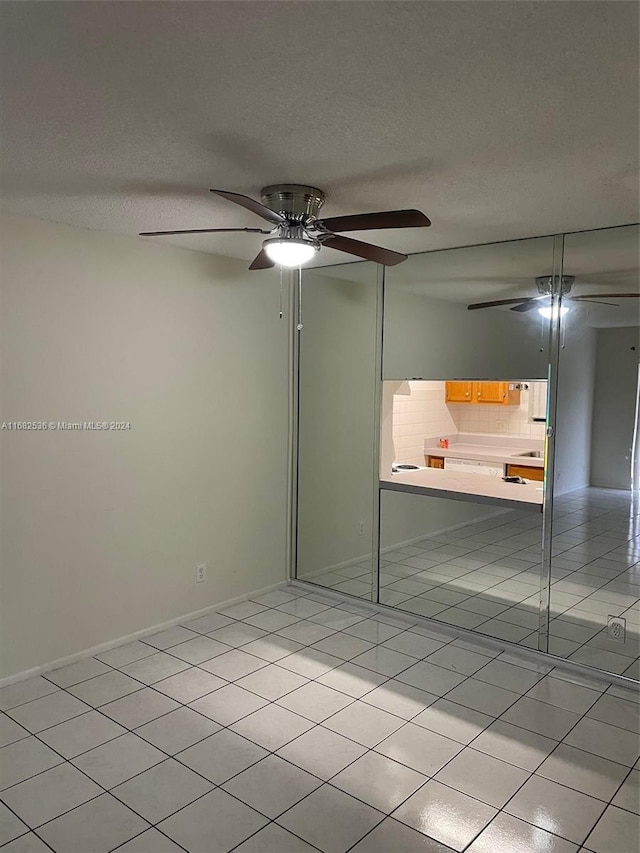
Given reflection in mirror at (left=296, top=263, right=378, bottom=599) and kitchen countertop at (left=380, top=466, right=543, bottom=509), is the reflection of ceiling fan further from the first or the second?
reflection in mirror at (left=296, top=263, right=378, bottom=599)

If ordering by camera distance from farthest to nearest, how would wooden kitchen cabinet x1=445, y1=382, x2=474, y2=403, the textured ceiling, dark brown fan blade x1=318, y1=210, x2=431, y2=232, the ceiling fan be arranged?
wooden kitchen cabinet x1=445, y1=382, x2=474, y2=403 < the ceiling fan < dark brown fan blade x1=318, y1=210, x2=431, y2=232 < the textured ceiling

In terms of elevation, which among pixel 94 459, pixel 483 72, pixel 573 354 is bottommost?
pixel 94 459

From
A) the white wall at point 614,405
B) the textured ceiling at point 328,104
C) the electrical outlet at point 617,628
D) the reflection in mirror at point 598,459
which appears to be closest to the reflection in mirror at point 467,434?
the reflection in mirror at point 598,459

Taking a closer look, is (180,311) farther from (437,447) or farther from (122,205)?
(437,447)

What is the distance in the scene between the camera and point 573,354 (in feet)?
11.0

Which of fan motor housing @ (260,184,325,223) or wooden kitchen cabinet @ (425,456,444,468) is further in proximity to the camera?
wooden kitchen cabinet @ (425,456,444,468)

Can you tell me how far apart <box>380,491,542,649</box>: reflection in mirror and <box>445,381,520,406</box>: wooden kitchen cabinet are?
0.63 metres

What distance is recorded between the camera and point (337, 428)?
4441 millimetres

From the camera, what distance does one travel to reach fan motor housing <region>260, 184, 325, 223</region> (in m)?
2.56

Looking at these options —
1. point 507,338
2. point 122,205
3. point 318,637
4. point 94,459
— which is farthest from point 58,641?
point 507,338

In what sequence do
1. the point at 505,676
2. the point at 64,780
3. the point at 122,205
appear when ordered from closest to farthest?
the point at 64,780 → the point at 122,205 → the point at 505,676

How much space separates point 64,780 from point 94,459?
5.23 feet

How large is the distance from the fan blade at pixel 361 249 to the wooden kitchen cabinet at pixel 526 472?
1.48 m

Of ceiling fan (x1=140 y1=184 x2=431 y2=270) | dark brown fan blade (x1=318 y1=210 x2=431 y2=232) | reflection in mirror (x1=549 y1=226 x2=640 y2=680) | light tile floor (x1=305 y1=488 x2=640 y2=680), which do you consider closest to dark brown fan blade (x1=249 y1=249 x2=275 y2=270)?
ceiling fan (x1=140 y1=184 x2=431 y2=270)
